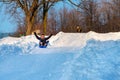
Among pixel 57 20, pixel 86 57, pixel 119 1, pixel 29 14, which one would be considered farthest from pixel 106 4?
pixel 86 57

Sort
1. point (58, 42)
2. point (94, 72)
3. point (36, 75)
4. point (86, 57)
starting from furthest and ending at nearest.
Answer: point (58, 42) < point (86, 57) < point (36, 75) < point (94, 72)

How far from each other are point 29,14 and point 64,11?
4612 cm

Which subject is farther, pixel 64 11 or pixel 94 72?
pixel 64 11

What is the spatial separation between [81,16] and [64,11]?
43.5ft

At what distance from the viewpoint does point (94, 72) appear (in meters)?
8.02

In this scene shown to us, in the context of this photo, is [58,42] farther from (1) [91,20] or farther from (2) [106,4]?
(2) [106,4]

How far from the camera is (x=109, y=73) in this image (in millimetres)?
7785

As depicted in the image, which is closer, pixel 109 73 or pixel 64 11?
pixel 109 73

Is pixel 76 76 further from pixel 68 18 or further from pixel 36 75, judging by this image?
pixel 68 18

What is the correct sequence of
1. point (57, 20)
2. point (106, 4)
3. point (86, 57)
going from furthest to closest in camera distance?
point (57, 20)
point (106, 4)
point (86, 57)

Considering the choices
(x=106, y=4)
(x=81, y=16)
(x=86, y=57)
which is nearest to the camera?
(x=86, y=57)

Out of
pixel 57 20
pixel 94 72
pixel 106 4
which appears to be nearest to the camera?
pixel 94 72

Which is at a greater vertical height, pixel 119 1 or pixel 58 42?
pixel 119 1

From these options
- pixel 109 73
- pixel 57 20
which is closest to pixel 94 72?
pixel 109 73
